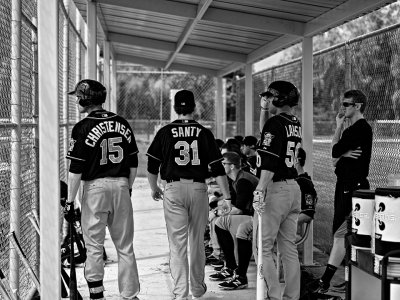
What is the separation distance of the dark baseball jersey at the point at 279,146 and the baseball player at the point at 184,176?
2.30ft

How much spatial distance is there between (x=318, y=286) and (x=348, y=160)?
4.03 ft

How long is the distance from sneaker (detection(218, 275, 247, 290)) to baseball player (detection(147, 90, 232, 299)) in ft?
2.43

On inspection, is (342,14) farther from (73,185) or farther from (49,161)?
(49,161)

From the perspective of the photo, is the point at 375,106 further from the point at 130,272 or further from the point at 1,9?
the point at 1,9

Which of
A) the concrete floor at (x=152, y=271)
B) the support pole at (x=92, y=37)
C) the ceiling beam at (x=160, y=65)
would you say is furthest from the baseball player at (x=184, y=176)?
the ceiling beam at (x=160, y=65)

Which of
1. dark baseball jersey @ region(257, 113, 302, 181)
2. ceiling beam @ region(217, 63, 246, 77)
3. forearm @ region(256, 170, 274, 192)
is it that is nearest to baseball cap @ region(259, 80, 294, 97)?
dark baseball jersey @ region(257, 113, 302, 181)

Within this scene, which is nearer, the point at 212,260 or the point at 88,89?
the point at 88,89

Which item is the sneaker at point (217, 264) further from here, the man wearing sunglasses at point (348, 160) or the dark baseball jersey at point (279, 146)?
the dark baseball jersey at point (279, 146)

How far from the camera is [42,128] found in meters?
4.15

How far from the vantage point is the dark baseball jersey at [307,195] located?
734cm

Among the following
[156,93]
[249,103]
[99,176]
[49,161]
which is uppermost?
[156,93]

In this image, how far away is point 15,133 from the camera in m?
5.23

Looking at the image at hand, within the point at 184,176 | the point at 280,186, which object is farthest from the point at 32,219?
the point at 280,186

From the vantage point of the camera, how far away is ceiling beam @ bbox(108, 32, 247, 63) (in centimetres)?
1257
